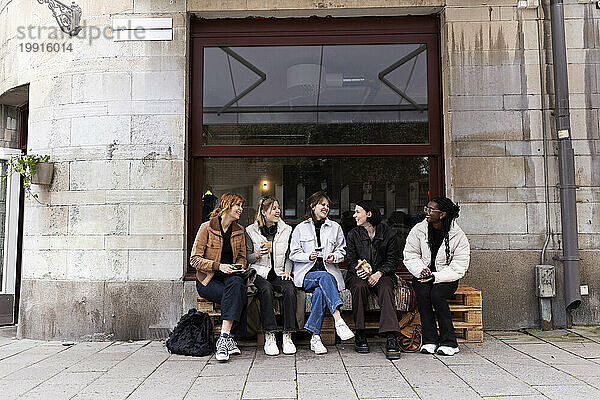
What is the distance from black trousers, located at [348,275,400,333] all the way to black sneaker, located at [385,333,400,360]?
0.08 metres

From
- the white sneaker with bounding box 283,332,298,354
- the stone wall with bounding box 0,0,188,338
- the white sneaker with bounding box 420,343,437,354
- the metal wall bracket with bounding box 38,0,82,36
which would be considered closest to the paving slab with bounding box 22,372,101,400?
the stone wall with bounding box 0,0,188,338

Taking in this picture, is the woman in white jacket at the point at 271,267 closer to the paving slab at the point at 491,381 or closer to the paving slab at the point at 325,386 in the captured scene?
the paving slab at the point at 325,386

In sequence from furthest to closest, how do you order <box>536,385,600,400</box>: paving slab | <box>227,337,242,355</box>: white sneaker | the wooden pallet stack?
1. the wooden pallet stack
2. <box>227,337,242,355</box>: white sneaker
3. <box>536,385,600,400</box>: paving slab

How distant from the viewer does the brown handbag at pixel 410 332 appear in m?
4.97

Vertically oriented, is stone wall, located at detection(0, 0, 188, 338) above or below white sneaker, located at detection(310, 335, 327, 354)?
above

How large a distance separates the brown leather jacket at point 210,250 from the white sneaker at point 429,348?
1969 millimetres

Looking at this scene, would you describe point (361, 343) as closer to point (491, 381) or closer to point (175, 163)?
point (491, 381)

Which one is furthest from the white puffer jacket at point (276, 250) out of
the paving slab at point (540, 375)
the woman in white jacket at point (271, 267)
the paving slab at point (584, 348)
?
the paving slab at point (584, 348)

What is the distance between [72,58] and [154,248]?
2597 millimetres

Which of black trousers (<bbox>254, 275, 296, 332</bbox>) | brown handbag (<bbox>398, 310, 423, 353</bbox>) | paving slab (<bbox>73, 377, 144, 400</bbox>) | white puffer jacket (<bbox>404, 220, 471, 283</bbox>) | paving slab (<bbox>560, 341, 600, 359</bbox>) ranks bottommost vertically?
paving slab (<bbox>73, 377, 144, 400</bbox>)

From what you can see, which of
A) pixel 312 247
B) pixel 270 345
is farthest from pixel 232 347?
pixel 312 247

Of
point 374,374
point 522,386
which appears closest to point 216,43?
point 374,374

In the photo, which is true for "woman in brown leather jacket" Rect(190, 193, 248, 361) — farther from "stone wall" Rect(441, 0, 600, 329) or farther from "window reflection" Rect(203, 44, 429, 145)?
"stone wall" Rect(441, 0, 600, 329)

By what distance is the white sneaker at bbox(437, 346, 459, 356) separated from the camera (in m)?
4.75
